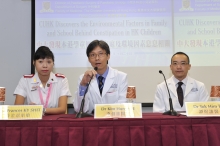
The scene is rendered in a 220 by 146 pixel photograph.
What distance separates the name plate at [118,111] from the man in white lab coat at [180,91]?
0.83m

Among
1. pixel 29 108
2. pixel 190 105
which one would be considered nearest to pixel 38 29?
pixel 29 108

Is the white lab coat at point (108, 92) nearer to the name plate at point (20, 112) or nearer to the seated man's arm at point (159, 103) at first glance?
the seated man's arm at point (159, 103)

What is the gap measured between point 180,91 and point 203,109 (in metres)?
0.87

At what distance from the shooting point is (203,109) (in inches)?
58.5

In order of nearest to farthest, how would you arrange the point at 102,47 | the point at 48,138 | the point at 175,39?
the point at 48,138 < the point at 102,47 < the point at 175,39

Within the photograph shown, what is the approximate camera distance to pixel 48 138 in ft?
4.61

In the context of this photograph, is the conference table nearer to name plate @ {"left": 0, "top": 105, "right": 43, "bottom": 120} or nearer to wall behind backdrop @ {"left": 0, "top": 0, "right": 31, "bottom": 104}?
name plate @ {"left": 0, "top": 105, "right": 43, "bottom": 120}

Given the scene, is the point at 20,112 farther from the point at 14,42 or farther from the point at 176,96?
the point at 14,42

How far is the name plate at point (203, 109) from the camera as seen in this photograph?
4.83ft

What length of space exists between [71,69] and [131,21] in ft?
3.01

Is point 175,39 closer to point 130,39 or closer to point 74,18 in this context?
point 130,39

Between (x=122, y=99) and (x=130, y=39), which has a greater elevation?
(x=130, y=39)

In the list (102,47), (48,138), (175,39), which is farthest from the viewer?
(175,39)

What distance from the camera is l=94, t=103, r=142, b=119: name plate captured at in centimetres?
147
